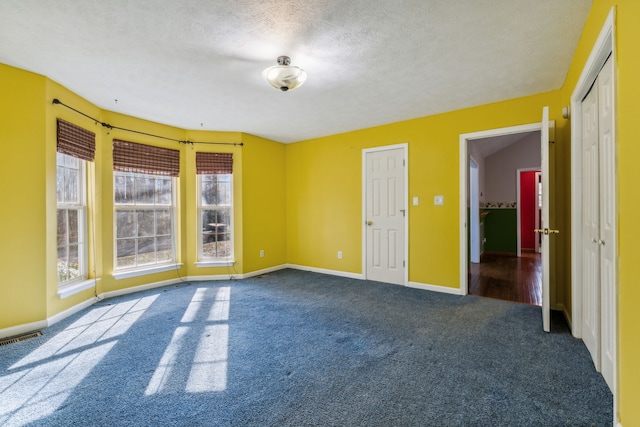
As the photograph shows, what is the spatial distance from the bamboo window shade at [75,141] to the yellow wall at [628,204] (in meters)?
4.38

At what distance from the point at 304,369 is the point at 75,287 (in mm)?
2906

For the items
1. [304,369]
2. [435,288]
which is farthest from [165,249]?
[435,288]

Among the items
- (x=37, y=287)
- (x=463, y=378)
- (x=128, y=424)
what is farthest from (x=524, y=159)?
(x=37, y=287)

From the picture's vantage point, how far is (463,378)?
192 centimetres

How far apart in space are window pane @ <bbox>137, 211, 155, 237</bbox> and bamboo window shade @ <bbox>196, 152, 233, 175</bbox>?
3.12 ft

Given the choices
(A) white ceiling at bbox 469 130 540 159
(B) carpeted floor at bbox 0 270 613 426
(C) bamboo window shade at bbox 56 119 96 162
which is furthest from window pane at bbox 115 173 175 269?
(A) white ceiling at bbox 469 130 540 159

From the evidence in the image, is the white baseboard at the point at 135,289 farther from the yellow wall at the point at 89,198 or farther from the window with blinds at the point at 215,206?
the window with blinds at the point at 215,206

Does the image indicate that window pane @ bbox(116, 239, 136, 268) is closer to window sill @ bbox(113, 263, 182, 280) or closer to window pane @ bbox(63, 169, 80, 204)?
window sill @ bbox(113, 263, 182, 280)

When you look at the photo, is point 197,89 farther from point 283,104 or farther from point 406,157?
point 406,157

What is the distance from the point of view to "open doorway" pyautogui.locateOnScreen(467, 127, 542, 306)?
5.86 meters

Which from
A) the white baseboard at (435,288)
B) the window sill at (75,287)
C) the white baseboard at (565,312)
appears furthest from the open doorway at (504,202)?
the window sill at (75,287)

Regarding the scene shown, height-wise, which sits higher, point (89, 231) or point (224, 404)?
point (89, 231)

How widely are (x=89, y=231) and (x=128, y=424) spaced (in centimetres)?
287

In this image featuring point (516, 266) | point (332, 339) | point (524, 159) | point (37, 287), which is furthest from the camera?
point (524, 159)
